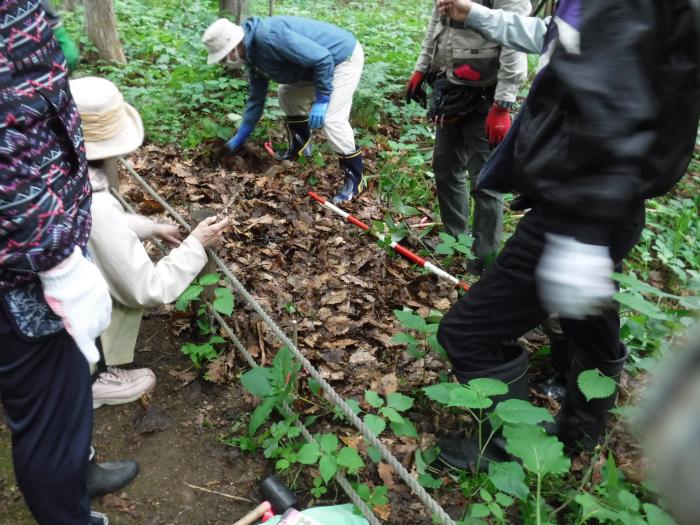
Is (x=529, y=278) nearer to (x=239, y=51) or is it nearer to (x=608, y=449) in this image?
(x=608, y=449)

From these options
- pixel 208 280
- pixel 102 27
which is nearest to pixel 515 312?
pixel 208 280

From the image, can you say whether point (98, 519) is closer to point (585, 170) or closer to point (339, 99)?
point (585, 170)

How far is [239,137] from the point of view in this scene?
554cm

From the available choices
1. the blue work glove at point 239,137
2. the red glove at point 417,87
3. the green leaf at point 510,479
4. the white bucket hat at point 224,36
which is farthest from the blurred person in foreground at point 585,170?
the blue work glove at point 239,137

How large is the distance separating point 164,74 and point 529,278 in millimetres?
6369

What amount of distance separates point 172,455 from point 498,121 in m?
2.64

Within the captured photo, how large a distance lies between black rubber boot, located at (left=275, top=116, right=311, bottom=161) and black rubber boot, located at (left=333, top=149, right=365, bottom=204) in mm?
700

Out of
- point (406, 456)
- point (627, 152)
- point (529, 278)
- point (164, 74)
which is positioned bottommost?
point (406, 456)

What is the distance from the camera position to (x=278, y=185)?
5.17 metres

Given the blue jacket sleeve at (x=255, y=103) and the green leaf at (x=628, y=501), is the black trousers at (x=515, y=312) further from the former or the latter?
the blue jacket sleeve at (x=255, y=103)

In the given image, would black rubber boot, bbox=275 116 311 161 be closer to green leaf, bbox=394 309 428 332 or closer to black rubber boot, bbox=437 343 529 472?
green leaf, bbox=394 309 428 332

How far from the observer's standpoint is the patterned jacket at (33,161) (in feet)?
4.41

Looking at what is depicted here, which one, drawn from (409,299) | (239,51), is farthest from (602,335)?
(239,51)

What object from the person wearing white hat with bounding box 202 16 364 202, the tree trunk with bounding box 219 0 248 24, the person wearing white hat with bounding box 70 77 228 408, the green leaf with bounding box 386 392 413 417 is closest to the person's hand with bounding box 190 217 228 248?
the person wearing white hat with bounding box 70 77 228 408
